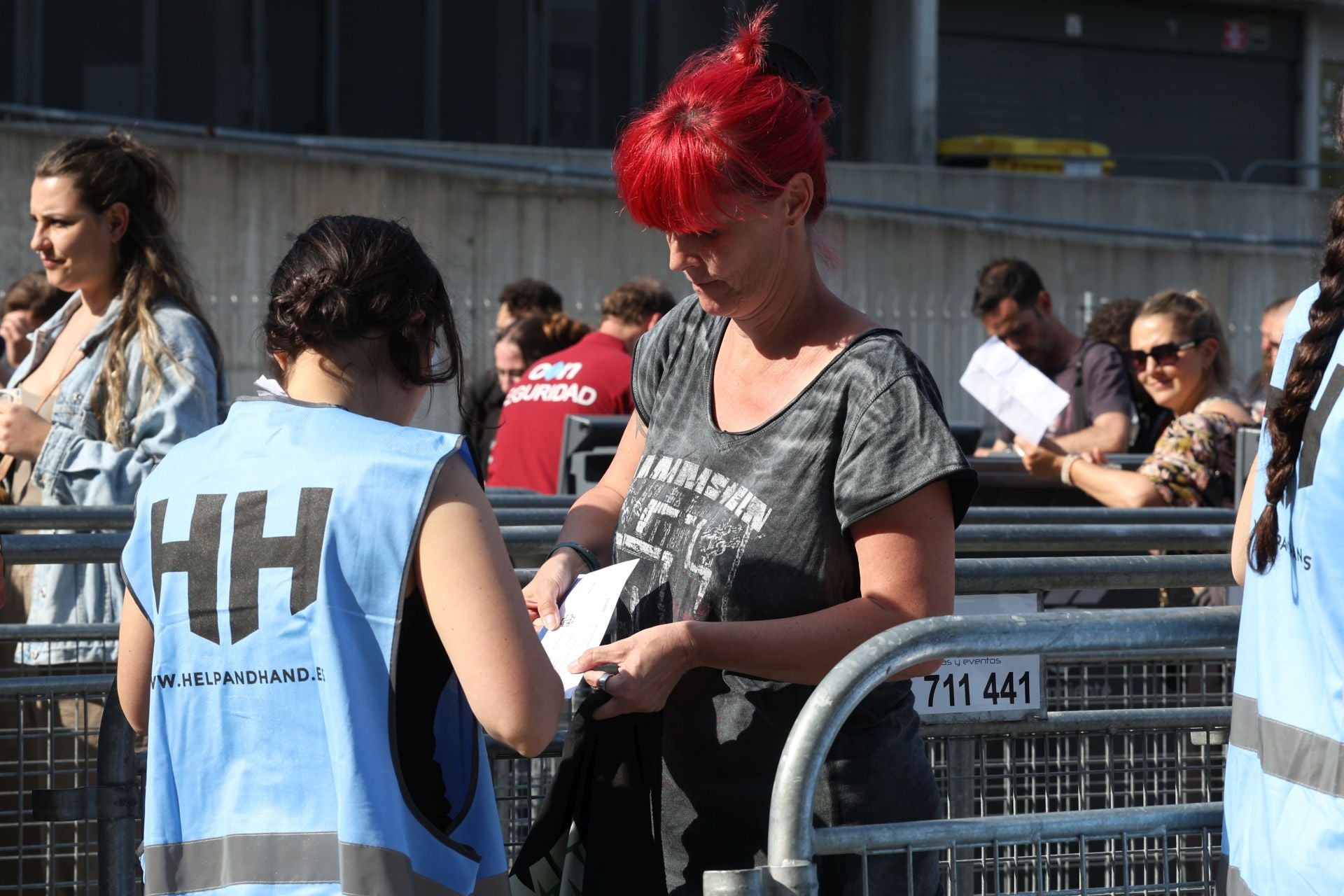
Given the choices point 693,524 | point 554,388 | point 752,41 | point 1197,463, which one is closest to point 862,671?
point 693,524

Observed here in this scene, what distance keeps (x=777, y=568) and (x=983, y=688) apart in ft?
3.49

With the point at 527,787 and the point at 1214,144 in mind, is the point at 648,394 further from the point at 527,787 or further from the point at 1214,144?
the point at 1214,144

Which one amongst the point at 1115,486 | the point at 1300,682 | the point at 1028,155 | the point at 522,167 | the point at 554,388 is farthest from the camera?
the point at 1028,155

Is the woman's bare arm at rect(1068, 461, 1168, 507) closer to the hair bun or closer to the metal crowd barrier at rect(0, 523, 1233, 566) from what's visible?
the metal crowd barrier at rect(0, 523, 1233, 566)

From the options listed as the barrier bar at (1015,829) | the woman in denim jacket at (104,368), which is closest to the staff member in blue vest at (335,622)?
the barrier bar at (1015,829)

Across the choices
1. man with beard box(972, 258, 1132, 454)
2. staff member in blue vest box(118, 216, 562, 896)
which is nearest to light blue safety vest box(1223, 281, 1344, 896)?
staff member in blue vest box(118, 216, 562, 896)

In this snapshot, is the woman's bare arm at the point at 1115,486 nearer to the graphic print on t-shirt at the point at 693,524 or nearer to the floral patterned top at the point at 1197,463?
the floral patterned top at the point at 1197,463

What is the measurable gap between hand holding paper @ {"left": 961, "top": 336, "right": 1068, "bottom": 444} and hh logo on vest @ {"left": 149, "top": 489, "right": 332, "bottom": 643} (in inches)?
145

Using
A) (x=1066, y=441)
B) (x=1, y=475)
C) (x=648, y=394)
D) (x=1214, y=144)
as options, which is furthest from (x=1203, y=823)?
(x=1214, y=144)

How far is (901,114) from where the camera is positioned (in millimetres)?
20750

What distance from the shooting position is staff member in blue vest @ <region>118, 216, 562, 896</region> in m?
1.81

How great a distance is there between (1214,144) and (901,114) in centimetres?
593

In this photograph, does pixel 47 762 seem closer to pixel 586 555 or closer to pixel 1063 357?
pixel 586 555

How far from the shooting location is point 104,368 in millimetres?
3713
